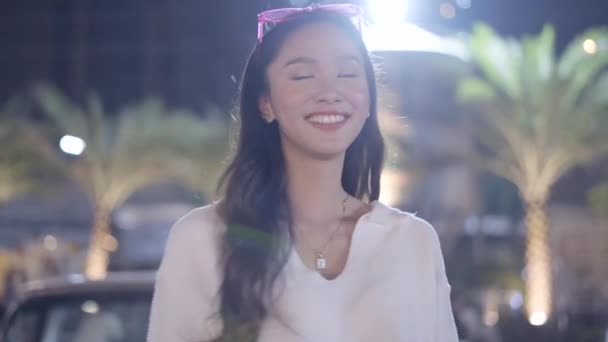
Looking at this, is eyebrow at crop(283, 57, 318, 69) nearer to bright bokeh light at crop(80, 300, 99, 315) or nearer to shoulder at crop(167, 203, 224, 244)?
shoulder at crop(167, 203, 224, 244)

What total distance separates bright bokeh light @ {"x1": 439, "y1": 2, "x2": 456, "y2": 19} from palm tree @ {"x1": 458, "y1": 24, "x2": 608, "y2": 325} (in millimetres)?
618

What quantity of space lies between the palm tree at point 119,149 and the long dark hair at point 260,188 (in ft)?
81.8

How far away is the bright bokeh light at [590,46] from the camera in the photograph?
21375mm

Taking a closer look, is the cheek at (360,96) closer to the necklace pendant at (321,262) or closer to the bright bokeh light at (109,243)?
the necklace pendant at (321,262)

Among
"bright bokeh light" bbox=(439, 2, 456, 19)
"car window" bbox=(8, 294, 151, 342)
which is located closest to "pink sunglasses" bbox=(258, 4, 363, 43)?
"car window" bbox=(8, 294, 151, 342)

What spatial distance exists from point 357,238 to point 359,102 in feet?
0.93

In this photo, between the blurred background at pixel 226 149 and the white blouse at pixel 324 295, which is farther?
the blurred background at pixel 226 149

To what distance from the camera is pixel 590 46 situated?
21562 millimetres

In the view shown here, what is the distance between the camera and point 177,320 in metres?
2.46

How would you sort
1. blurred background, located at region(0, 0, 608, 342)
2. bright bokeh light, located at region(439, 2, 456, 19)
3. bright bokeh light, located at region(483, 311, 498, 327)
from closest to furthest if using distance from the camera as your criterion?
1. bright bokeh light, located at region(483, 311, 498, 327)
2. blurred background, located at region(0, 0, 608, 342)
3. bright bokeh light, located at region(439, 2, 456, 19)

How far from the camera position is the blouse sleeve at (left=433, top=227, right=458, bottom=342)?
254cm

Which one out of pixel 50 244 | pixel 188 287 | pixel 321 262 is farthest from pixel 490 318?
pixel 188 287

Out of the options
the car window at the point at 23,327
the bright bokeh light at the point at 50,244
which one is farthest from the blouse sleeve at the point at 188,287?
the bright bokeh light at the point at 50,244

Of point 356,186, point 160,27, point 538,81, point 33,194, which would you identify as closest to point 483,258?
point 538,81
